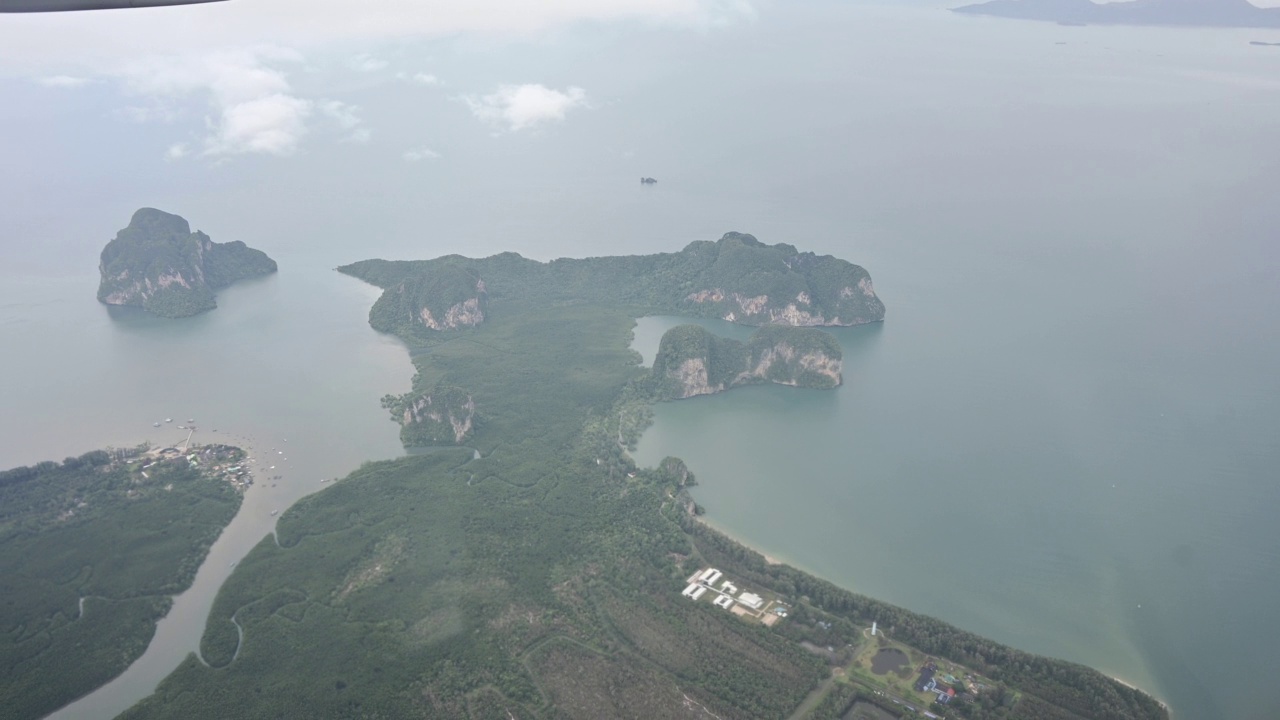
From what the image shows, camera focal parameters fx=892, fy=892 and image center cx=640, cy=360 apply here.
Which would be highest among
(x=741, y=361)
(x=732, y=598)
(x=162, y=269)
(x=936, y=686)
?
(x=162, y=269)

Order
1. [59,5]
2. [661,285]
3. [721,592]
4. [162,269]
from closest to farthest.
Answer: [59,5] < [721,592] < [162,269] < [661,285]

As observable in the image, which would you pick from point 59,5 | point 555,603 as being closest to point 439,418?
A: point 555,603

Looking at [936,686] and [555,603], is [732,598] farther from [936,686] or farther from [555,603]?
[936,686]

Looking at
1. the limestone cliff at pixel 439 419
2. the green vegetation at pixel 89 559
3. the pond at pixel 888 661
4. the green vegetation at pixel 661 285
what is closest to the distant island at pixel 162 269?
the green vegetation at pixel 661 285

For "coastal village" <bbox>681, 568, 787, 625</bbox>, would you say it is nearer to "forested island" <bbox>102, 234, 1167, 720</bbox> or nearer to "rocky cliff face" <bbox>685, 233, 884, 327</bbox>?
"forested island" <bbox>102, 234, 1167, 720</bbox>

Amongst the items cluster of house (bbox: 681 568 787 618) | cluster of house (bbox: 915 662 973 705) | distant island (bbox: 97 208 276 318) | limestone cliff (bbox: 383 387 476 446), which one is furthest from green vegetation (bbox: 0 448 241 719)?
cluster of house (bbox: 915 662 973 705)

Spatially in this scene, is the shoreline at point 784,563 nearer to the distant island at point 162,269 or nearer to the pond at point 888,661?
the pond at point 888,661
